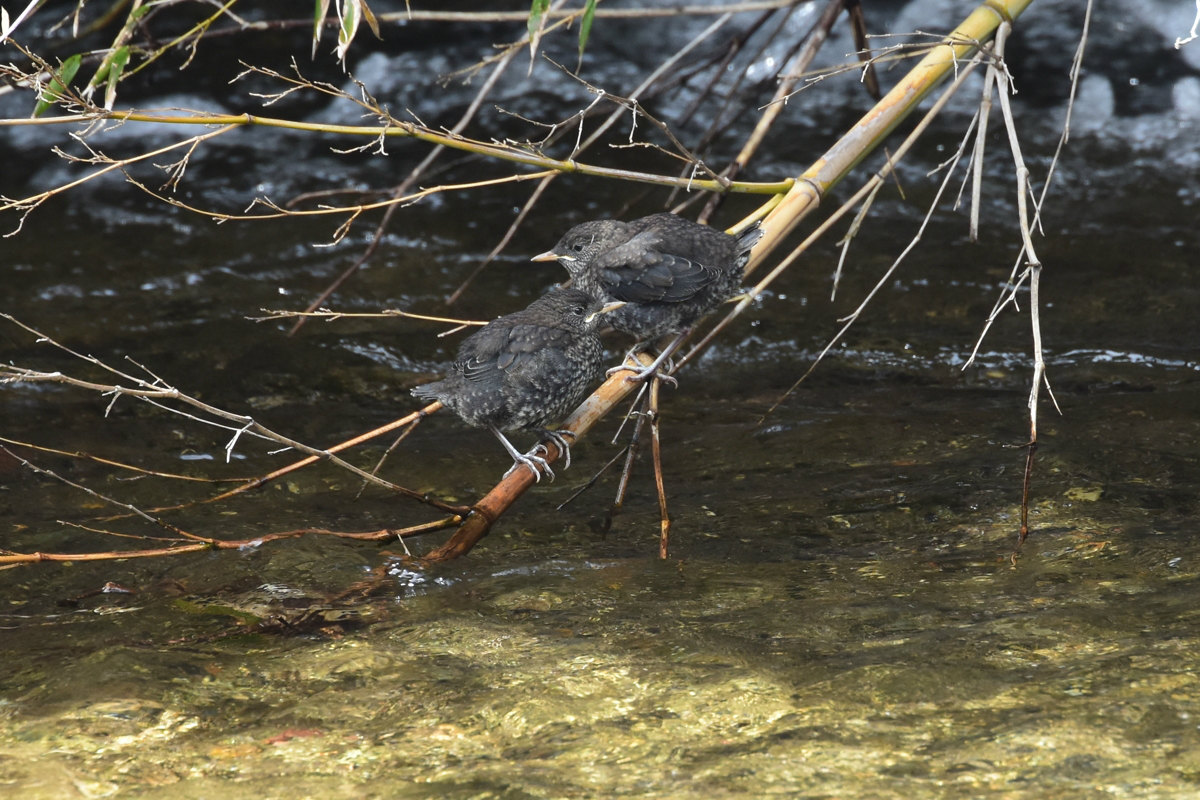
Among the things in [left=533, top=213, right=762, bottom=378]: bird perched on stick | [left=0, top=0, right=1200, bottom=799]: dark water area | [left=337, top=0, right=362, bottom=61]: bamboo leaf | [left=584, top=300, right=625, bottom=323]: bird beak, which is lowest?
[left=0, top=0, right=1200, bottom=799]: dark water area

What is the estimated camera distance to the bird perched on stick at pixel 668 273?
392cm

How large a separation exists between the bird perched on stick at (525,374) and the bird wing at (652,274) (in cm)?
14

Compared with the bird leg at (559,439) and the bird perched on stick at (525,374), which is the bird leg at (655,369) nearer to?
the bird perched on stick at (525,374)

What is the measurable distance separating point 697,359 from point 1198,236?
10.8ft

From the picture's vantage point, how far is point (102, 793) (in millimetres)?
2445

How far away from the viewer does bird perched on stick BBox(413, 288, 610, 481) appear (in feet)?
12.3

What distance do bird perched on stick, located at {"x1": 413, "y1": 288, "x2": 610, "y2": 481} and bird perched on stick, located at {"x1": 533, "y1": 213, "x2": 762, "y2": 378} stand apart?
133 millimetres

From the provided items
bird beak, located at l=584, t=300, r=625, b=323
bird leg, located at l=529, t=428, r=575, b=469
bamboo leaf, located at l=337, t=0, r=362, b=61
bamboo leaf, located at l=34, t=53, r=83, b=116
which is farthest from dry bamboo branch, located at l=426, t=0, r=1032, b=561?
bamboo leaf, located at l=34, t=53, r=83, b=116

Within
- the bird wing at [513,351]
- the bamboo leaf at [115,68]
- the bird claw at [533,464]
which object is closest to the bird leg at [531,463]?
the bird claw at [533,464]

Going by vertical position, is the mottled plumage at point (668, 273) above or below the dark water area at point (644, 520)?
above

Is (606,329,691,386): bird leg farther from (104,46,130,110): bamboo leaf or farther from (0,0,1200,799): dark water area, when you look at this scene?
(104,46,130,110): bamboo leaf

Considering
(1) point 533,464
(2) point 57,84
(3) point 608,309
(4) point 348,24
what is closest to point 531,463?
(1) point 533,464

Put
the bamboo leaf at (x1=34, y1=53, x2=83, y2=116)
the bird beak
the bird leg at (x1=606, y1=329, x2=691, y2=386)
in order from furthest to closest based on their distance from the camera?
the bird beak < the bird leg at (x1=606, y1=329, x2=691, y2=386) < the bamboo leaf at (x1=34, y1=53, x2=83, y2=116)

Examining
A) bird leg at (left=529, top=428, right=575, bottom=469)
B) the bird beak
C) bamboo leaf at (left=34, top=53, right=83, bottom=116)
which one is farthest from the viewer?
bird leg at (left=529, top=428, right=575, bottom=469)
